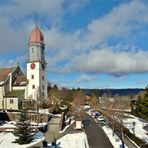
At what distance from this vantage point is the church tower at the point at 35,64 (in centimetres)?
7281

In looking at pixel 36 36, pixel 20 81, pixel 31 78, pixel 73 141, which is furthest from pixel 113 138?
pixel 36 36

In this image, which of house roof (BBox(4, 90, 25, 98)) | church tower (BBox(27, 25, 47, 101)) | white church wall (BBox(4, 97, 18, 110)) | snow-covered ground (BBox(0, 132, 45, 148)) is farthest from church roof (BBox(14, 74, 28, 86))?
snow-covered ground (BBox(0, 132, 45, 148))

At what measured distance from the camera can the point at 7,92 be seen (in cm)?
7181

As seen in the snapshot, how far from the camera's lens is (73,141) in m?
40.1

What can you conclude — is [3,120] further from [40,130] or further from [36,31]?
[36,31]

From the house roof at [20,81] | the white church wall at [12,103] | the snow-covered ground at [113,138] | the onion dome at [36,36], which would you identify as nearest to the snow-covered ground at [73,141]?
the snow-covered ground at [113,138]

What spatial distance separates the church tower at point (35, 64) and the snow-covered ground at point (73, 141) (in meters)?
29.5

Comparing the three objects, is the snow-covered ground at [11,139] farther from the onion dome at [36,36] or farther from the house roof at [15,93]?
the onion dome at [36,36]

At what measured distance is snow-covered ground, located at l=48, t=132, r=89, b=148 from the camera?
37.9 metres

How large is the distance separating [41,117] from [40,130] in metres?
6.32

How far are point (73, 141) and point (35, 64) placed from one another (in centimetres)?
3585

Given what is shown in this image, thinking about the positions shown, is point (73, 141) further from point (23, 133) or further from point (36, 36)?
point (36, 36)

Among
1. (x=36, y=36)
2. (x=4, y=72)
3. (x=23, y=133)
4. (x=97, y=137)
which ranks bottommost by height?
(x=97, y=137)

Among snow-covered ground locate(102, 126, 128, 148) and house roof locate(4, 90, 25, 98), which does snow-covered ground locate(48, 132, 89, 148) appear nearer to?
snow-covered ground locate(102, 126, 128, 148)
